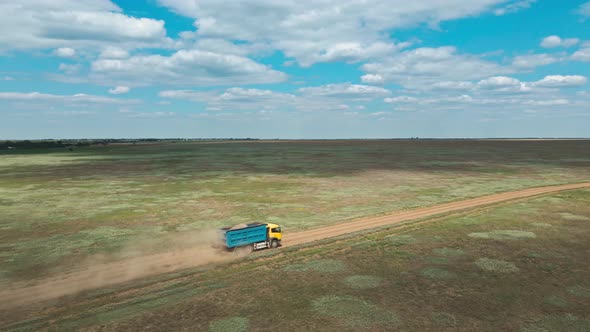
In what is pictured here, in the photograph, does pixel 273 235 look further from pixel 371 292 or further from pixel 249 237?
pixel 371 292

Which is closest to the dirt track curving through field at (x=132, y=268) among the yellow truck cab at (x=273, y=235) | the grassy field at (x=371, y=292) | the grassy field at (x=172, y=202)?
the yellow truck cab at (x=273, y=235)

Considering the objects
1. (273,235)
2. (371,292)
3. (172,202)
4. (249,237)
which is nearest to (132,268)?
(249,237)

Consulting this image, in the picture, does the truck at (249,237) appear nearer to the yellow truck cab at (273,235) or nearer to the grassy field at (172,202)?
the yellow truck cab at (273,235)

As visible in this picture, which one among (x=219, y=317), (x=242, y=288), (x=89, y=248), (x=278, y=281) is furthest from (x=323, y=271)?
(x=89, y=248)

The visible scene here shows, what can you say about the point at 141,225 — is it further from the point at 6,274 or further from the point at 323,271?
the point at 323,271

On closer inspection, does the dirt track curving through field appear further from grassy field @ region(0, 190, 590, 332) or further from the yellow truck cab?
grassy field @ region(0, 190, 590, 332)

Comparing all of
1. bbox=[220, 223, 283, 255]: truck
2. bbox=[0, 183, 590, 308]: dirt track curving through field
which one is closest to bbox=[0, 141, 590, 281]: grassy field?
bbox=[0, 183, 590, 308]: dirt track curving through field

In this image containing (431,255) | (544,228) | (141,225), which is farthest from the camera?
(141,225)
